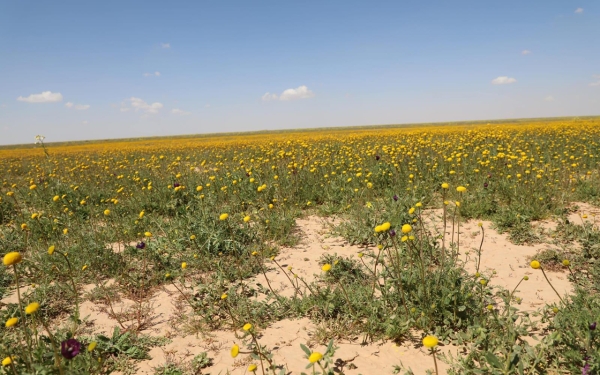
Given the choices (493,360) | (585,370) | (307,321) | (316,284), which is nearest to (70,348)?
(307,321)

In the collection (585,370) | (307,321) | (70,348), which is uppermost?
(70,348)

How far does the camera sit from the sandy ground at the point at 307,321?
99.7 inches

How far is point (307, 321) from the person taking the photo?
3.11m

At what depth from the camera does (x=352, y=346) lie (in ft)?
8.82

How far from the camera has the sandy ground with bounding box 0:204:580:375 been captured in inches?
99.7

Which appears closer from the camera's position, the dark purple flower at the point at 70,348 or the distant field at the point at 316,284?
the dark purple flower at the point at 70,348

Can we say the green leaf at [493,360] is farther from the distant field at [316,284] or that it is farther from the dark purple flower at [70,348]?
the dark purple flower at [70,348]

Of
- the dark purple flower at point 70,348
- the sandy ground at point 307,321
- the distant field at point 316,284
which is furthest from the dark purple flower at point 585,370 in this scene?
the dark purple flower at point 70,348

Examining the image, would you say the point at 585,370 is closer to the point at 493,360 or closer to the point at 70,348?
the point at 493,360

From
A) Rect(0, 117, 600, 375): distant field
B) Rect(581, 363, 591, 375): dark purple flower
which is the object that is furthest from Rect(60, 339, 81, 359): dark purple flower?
Rect(581, 363, 591, 375): dark purple flower

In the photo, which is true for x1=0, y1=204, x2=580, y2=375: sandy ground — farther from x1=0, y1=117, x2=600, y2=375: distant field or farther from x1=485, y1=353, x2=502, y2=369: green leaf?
x1=485, y1=353, x2=502, y2=369: green leaf

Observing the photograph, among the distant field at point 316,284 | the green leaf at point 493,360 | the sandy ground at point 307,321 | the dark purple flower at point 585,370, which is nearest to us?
the dark purple flower at point 585,370

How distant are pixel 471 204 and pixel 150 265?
219 inches


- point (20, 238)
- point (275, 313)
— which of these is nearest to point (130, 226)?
point (20, 238)
